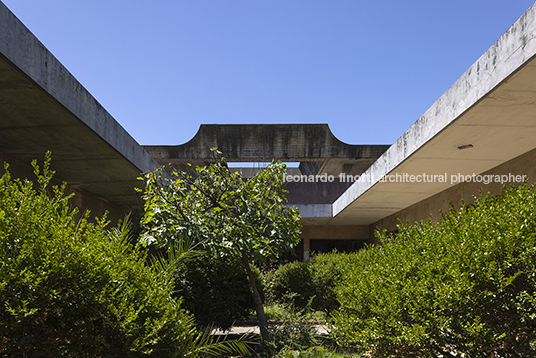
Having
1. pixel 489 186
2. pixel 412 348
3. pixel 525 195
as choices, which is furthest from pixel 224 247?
pixel 489 186

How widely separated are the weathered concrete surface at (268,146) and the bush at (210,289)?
8.45 meters

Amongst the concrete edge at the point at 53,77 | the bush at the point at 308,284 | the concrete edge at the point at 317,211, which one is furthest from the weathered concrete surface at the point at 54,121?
the concrete edge at the point at 317,211

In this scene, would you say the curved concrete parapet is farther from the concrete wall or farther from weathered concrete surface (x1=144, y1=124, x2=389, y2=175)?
the concrete wall

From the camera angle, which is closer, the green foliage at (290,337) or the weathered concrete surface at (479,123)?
the weathered concrete surface at (479,123)

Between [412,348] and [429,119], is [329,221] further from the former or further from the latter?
[412,348]

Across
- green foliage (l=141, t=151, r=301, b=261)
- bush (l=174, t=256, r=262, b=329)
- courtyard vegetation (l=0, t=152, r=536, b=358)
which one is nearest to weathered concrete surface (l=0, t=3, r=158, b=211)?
green foliage (l=141, t=151, r=301, b=261)

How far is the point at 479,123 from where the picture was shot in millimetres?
5508

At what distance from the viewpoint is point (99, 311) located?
2.62 m

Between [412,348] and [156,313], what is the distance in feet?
7.66

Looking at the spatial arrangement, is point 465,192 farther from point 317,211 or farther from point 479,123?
point 317,211

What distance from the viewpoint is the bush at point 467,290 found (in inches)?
126

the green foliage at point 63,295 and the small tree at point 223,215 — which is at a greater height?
the small tree at point 223,215

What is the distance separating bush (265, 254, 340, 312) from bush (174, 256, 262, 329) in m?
2.14

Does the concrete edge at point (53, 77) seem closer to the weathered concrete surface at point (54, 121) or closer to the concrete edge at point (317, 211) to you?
the weathered concrete surface at point (54, 121)
